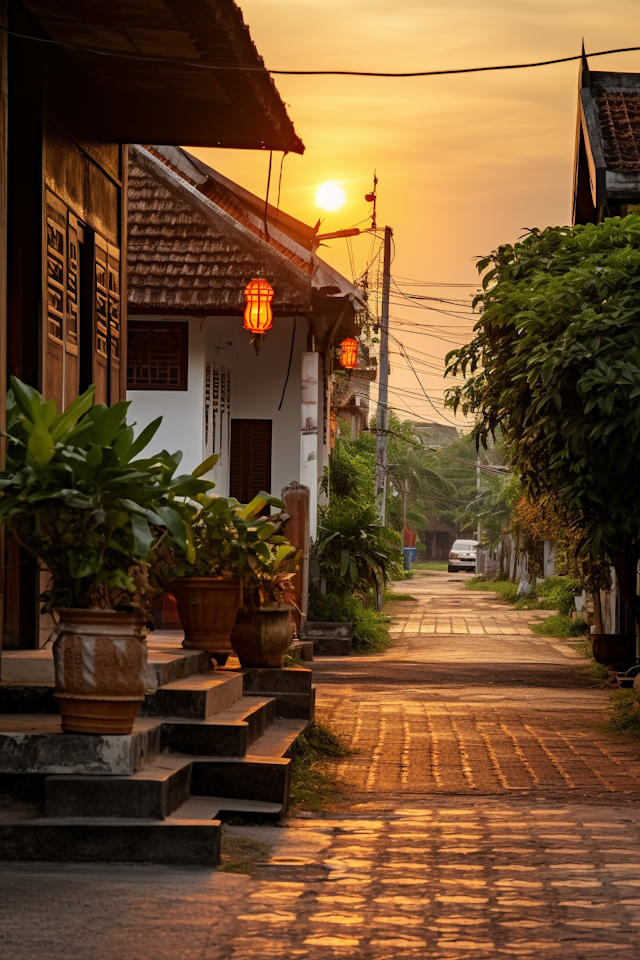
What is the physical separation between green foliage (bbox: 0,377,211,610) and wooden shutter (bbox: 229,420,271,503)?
13285mm

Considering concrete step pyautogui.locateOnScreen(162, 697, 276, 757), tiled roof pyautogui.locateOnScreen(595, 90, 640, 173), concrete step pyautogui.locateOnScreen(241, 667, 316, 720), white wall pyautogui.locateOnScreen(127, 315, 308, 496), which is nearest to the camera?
concrete step pyautogui.locateOnScreen(162, 697, 276, 757)

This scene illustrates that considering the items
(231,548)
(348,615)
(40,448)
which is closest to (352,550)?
(348,615)

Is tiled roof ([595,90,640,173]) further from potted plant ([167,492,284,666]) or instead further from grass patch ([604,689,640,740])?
potted plant ([167,492,284,666])

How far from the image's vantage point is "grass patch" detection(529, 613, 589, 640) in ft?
78.4

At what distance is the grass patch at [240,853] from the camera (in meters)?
5.39

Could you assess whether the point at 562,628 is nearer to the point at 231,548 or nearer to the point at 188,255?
the point at 188,255

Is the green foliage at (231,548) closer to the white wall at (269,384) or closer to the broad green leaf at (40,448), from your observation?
the broad green leaf at (40,448)

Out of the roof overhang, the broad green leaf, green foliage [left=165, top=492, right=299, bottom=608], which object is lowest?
green foliage [left=165, top=492, right=299, bottom=608]

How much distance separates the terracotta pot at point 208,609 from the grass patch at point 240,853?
210 centimetres

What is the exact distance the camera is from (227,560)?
8031mm

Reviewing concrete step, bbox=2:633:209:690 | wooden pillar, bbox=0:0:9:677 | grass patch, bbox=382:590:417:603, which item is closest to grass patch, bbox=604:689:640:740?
concrete step, bbox=2:633:209:690

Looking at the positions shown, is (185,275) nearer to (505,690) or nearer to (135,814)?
(505,690)

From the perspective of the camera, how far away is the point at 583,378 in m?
9.54

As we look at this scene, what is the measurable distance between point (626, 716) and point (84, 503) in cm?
676
